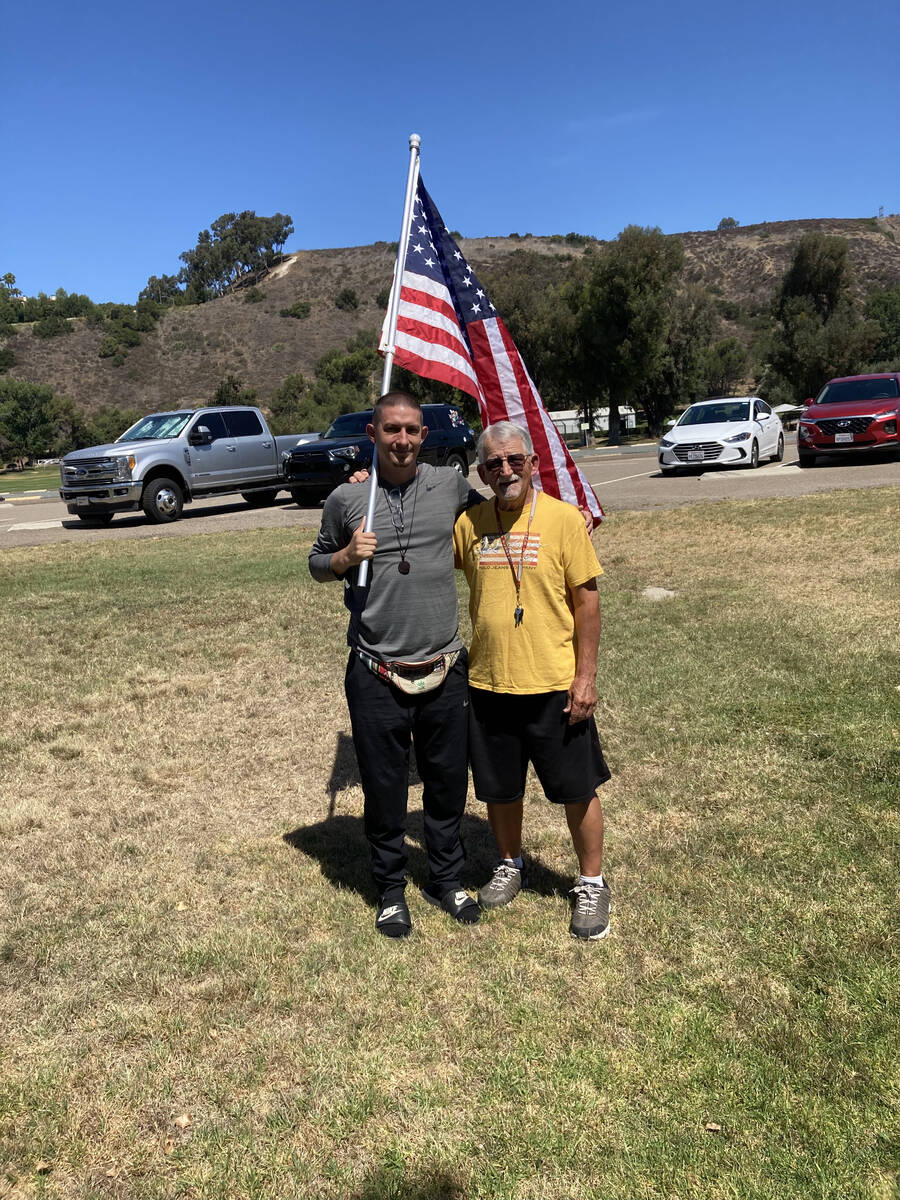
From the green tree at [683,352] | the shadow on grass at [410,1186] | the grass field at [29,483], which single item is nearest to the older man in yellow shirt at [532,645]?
the shadow on grass at [410,1186]

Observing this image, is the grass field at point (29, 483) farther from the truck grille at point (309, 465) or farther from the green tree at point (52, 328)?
the green tree at point (52, 328)

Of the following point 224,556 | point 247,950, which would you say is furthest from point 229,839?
point 224,556

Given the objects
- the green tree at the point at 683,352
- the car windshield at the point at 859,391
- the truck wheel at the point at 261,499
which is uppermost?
the green tree at the point at 683,352

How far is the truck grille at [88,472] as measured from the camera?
15.4m

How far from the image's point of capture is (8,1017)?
9.57 feet

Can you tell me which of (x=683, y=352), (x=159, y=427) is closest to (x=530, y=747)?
(x=159, y=427)

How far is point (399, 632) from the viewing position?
3.16 m

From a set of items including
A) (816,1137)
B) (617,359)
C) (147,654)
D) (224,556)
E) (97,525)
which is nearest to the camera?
(816,1137)

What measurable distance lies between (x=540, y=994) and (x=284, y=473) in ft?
49.6

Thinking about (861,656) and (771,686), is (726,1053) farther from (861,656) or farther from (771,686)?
(861,656)

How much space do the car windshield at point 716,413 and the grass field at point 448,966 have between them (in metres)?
13.4

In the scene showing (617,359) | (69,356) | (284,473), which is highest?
(69,356)

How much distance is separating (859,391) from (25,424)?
5637 centimetres

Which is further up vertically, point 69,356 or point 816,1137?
point 69,356
